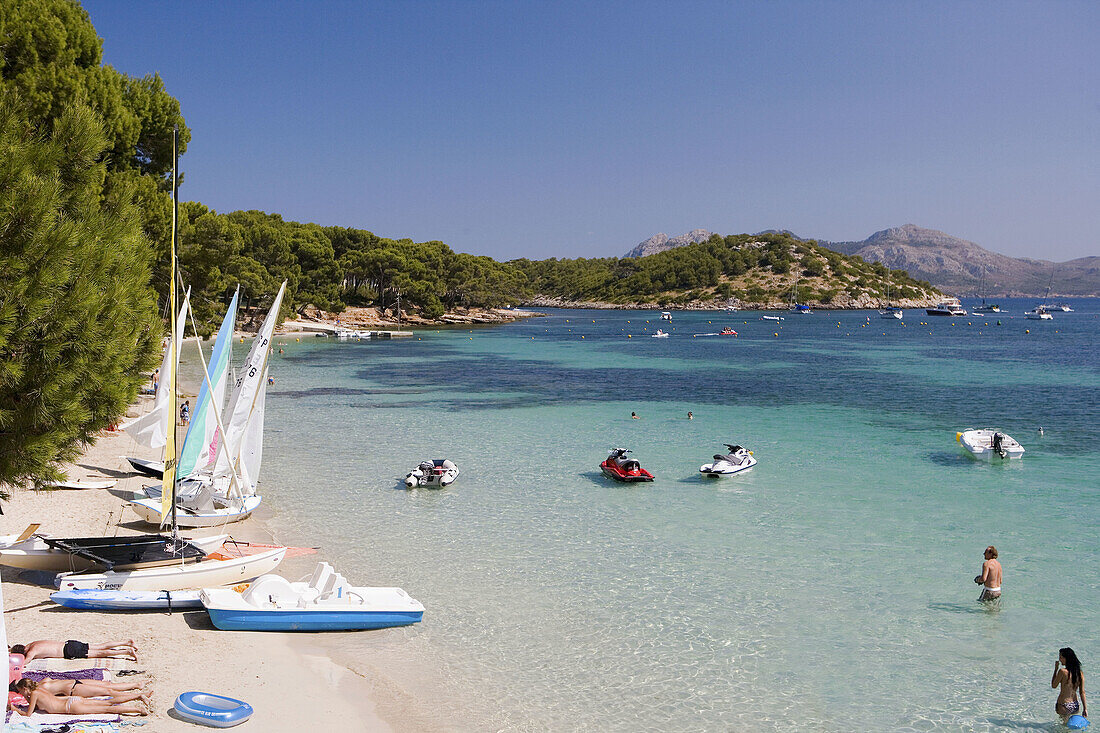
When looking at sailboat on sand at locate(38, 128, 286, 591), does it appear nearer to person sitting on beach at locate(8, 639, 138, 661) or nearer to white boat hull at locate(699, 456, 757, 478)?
person sitting on beach at locate(8, 639, 138, 661)

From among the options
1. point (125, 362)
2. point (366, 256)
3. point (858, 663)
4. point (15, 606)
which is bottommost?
point (858, 663)

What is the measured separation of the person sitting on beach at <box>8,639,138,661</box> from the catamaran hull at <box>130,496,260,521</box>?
26.1 ft

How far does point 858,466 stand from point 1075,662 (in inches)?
782

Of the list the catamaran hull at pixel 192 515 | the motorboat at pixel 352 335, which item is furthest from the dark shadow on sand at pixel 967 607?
the motorboat at pixel 352 335

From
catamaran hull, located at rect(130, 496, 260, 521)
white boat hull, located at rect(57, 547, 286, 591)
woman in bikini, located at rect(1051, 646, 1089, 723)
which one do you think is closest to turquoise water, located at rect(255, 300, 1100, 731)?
woman in bikini, located at rect(1051, 646, 1089, 723)

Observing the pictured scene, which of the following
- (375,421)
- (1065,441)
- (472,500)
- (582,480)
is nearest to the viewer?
(472,500)

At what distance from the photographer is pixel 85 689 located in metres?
11.0

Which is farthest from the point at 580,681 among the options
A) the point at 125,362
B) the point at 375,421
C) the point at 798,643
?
the point at 375,421

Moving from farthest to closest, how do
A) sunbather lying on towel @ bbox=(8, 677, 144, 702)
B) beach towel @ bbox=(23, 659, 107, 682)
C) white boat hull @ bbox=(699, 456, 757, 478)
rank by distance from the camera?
white boat hull @ bbox=(699, 456, 757, 478), beach towel @ bbox=(23, 659, 107, 682), sunbather lying on towel @ bbox=(8, 677, 144, 702)

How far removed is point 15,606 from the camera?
47.8ft

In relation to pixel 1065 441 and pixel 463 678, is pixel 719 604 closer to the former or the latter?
pixel 463 678

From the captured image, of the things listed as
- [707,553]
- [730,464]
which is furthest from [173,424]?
[730,464]

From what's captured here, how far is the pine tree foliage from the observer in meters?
10.6

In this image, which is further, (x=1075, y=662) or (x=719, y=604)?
(x=719, y=604)
